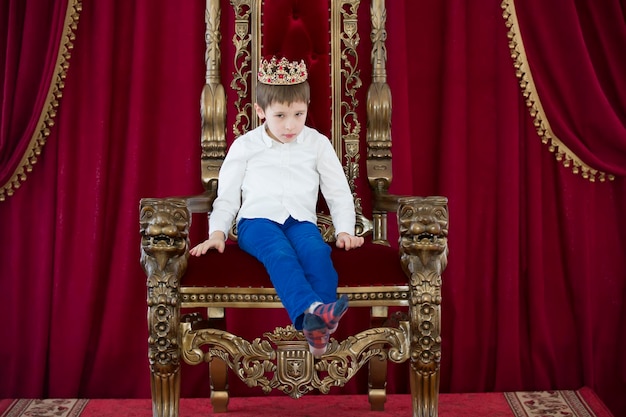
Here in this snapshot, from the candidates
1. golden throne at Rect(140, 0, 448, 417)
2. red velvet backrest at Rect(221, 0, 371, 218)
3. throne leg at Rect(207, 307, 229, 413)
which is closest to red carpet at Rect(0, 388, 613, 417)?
throne leg at Rect(207, 307, 229, 413)

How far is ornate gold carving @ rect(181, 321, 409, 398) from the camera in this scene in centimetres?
260

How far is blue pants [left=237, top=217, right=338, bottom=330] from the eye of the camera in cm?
241

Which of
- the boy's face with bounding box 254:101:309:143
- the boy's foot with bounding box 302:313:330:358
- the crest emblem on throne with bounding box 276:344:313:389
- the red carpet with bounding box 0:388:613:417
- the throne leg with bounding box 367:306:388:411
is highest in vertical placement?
the boy's face with bounding box 254:101:309:143

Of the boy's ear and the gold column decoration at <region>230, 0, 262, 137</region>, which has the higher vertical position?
the gold column decoration at <region>230, 0, 262, 137</region>

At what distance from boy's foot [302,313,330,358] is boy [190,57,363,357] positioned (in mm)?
230

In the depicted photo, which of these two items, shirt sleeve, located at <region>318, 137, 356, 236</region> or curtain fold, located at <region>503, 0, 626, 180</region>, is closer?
shirt sleeve, located at <region>318, 137, 356, 236</region>

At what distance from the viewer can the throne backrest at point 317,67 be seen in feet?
10.3

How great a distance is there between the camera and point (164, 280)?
2529mm

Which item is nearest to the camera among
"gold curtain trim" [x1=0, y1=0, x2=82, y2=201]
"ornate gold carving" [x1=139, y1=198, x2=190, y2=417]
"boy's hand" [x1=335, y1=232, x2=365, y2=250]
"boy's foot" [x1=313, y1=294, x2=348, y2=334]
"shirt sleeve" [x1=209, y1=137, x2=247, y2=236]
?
"boy's foot" [x1=313, y1=294, x2=348, y2=334]

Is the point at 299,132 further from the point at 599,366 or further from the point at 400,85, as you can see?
the point at 599,366

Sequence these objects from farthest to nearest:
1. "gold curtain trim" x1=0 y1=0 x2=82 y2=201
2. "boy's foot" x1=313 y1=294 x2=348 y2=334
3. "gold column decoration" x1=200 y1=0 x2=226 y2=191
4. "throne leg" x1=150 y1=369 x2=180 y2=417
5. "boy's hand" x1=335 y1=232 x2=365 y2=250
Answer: "gold curtain trim" x1=0 y1=0 x2=82 y2=201, "gold column decoration" x1=200 y1=0 x2=226 y2=191, "boy's hand" x1=335 y1=232 x2=365 y2=250, "throne leg" x1=150 y1=369 x2=180 y2=417, "boy's foot" x1=313 y1=294 x2=348 y2=334

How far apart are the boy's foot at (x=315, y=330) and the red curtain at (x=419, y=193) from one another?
1.20m

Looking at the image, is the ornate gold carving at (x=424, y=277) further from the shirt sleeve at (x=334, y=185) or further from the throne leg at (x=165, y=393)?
the throne leg at (x=165, y=393)

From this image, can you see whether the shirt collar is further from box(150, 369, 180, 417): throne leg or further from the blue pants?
box(150, 369, 180, 417): throne leg
